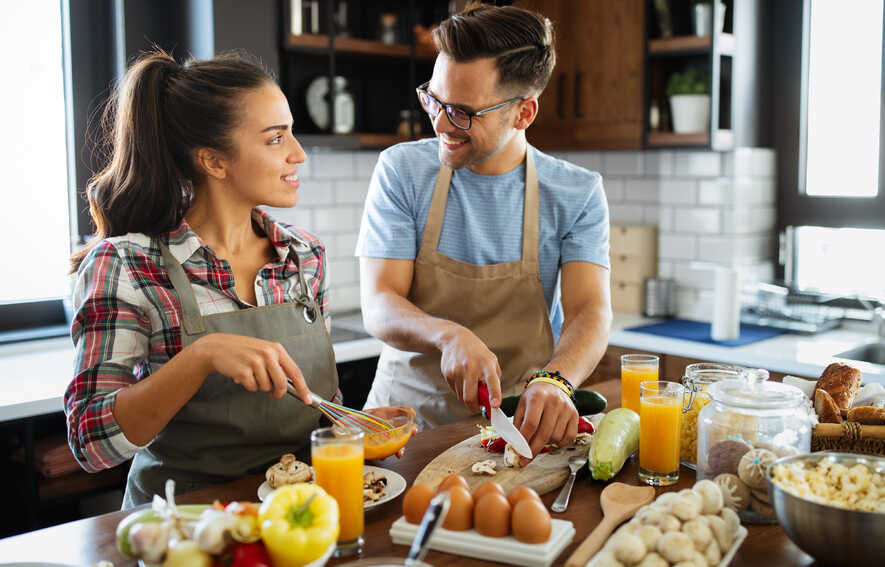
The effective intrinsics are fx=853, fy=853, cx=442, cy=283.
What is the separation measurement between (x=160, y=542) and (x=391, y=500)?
1.71 feet

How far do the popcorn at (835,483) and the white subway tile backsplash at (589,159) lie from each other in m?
3.29

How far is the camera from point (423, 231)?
96.1 inches

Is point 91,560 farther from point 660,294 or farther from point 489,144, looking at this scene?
point 660,294

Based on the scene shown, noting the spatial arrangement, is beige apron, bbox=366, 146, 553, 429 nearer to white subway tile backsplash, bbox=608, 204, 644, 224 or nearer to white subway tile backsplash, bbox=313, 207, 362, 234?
white subway tile backsplash, bbox=313, 207, 362, 234

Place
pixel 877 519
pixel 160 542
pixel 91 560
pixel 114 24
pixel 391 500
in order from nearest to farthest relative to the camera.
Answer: pixel 160 542
pixel 877 519
pixel 91 560
pixel 391 500
pixel 114 24

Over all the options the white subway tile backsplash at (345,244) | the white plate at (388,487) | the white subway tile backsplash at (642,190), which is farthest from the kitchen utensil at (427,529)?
the white subway tile backsplash at (642,190)

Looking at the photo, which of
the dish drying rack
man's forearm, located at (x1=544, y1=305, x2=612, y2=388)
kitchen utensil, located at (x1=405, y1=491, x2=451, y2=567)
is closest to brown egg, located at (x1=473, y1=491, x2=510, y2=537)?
kitchen utensil, located at (x1=405, y1=491, x2=451, y2=567)

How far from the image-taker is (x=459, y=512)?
4.28 feet

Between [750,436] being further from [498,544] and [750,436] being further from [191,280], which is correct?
[191,280]

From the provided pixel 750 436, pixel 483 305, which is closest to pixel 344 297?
pixel 483 305

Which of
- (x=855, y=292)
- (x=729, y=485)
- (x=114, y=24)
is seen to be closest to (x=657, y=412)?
(x=729, y=485)

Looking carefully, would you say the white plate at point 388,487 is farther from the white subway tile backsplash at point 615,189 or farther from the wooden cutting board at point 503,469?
the white subway tile backsplash at point 615,189

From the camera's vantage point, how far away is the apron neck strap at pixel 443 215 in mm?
2428

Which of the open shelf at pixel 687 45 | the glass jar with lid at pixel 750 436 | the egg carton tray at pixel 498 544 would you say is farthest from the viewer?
the open shelf at pixel 687 45
